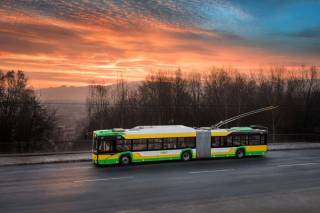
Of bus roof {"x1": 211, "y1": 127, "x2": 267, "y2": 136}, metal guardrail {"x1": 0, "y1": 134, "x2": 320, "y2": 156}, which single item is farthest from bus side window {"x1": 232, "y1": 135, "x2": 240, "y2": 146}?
metal guardrail {"x1": 0, "y1": 134, "x2": 320, "y2": 156}

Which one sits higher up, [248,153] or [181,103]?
[181,103]

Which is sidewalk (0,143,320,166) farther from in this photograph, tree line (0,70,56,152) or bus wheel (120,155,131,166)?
tree line (0,70,56,152)

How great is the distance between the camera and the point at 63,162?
27109 millimetres

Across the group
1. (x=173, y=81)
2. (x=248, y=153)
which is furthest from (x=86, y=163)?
(x=173, y=81)

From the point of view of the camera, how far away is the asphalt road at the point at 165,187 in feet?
49.9

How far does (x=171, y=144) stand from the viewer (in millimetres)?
27391

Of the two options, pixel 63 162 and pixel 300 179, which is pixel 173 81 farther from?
pixel 300 179

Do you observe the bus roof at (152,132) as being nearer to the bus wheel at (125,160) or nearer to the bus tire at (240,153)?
the bus wheel at (125,160)

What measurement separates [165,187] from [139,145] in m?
8.04

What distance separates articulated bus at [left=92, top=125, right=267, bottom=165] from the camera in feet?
83.9

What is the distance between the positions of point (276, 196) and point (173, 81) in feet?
156

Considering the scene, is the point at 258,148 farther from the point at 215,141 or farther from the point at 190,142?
the point at 190,142

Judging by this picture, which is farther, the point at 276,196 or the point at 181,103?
the point at 181,103

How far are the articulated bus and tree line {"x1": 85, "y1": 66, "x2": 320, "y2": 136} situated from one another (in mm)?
22590
